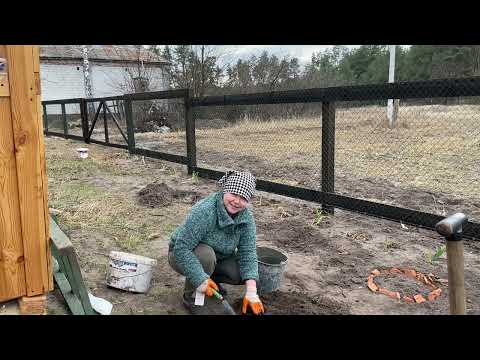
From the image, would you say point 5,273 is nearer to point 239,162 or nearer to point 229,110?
point 239,162

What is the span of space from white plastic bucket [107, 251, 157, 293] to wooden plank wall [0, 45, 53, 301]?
637 millimetres

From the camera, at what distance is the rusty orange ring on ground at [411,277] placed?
117 inches

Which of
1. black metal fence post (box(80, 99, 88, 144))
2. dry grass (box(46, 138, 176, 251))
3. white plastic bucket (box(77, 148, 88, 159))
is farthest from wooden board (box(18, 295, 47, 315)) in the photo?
black metal fence post (box(80, 99, 88, 144))

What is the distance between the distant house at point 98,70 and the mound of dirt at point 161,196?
18.3 m

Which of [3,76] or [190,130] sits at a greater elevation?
[3,76]

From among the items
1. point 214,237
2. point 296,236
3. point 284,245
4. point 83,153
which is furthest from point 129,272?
point 83,153

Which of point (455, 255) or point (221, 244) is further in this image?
point (221, 244)

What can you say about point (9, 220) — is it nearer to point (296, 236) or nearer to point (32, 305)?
point (32, 305)

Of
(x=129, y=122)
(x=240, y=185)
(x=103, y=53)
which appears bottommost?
(x=240, y=185)

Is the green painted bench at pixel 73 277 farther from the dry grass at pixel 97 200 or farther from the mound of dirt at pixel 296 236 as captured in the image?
the mound of dirt at pixel 296 236

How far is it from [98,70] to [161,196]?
23684mm

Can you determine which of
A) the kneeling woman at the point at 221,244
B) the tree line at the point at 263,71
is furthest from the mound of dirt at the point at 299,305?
the tree line at the point at 263,71

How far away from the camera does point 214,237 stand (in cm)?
274

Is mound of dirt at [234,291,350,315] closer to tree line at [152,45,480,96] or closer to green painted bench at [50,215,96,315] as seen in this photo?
green painted bench at [50,215,96,315]
